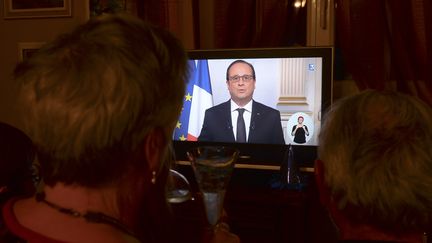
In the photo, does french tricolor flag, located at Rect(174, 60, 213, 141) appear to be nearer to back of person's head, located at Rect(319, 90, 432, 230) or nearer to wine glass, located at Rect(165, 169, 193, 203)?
wine glass, located at Rect(165, 169, 193, 203)

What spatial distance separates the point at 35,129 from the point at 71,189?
0.35 feet

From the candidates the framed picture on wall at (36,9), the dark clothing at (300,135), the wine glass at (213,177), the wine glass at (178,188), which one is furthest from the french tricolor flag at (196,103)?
the framed picture on wall at (36,9)

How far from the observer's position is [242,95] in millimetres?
2219

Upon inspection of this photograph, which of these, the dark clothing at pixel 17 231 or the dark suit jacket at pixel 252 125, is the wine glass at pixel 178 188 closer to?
the dark suit jacket at pixel 252 125

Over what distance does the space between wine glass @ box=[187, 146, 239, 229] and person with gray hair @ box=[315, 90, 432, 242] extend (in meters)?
0.26

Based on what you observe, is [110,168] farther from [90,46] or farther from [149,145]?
[90,46]

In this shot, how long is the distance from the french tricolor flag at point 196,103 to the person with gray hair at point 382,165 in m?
1.36

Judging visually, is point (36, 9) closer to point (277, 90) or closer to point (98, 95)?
point (277, 90)

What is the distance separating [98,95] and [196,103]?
1.65m

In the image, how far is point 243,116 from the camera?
2.24 meters

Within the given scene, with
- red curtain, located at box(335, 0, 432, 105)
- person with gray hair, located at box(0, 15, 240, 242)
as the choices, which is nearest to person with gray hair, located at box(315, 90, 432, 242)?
person with gray hair, located at box(0, 15, 240, 242)

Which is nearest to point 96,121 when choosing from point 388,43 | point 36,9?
point 388,43

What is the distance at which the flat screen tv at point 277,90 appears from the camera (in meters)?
2.12

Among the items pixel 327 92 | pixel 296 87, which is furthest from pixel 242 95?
pixel 327 92
